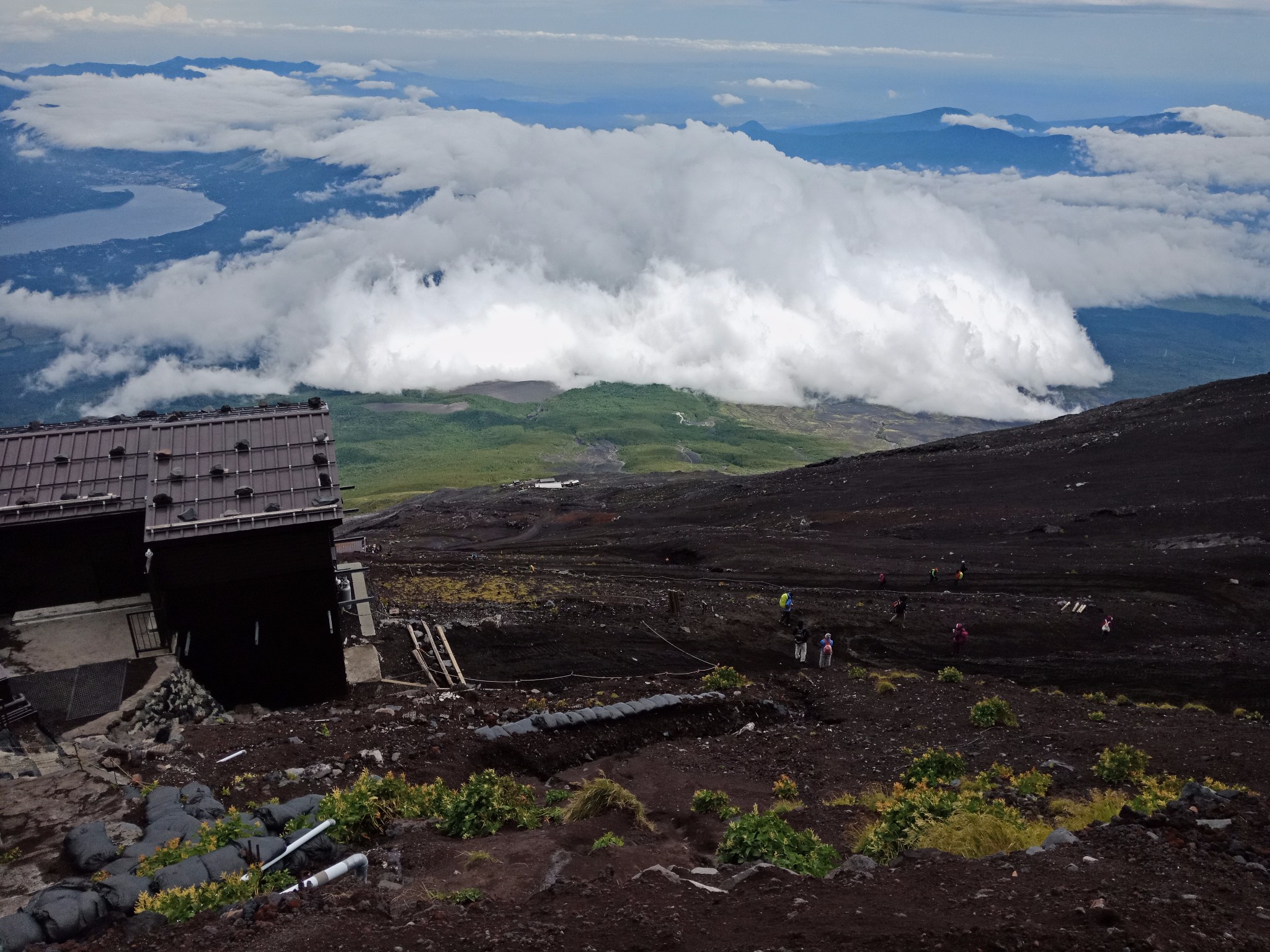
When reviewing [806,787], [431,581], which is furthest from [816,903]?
[431,581]

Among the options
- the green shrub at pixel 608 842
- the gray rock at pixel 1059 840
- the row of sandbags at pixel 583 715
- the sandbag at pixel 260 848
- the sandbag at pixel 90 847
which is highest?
the gray rock at pixel 1059 840

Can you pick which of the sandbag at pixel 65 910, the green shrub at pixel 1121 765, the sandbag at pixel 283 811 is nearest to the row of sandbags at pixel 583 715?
the sandbag at pixel 283 811

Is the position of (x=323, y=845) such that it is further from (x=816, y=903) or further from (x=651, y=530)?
(x=651, y=530)

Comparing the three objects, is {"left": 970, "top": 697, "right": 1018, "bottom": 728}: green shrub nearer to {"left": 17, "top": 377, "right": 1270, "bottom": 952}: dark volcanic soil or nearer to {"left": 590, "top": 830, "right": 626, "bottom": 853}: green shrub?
{"left": 17, "top": 377, "right": 1270, "bottom": 952}: dark volcanic soil

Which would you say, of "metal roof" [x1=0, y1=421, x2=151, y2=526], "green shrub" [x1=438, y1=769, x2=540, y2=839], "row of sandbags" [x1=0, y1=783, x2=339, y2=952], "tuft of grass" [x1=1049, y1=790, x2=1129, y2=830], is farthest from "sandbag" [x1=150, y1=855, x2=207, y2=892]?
"metal roof" [x1=0, y1=421, x2=151, y2=526]

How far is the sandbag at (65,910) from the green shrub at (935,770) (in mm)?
12691

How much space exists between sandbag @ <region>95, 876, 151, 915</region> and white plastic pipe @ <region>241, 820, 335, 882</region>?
1.09m

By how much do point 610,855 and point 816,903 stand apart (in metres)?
3.20

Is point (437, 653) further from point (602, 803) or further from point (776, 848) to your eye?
point (776, 848)

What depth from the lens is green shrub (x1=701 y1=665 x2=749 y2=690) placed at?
24234 millimetres

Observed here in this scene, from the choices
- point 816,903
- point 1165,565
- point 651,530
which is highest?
point 816,903

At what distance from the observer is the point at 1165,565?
3931 centimetres

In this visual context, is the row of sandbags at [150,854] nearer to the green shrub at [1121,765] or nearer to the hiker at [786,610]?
the green shrub at [1121,765]

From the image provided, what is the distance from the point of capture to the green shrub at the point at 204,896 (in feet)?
33.7
